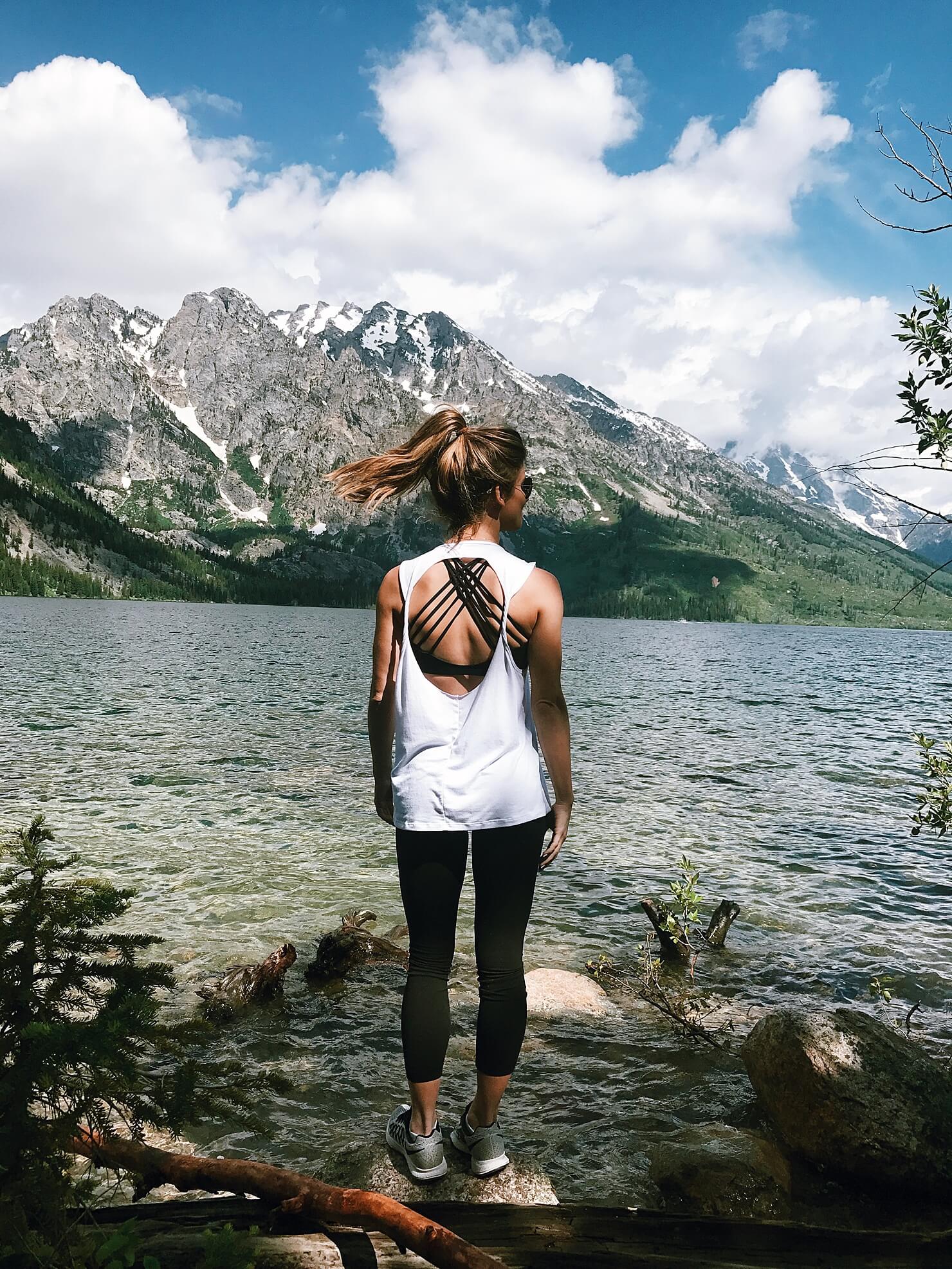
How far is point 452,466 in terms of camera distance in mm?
4738

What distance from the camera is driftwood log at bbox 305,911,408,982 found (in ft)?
32.7

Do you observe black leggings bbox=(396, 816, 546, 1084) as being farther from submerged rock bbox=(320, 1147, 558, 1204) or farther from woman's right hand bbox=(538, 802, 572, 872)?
submerged rock bbox=(320, 1147, 558, 1204)

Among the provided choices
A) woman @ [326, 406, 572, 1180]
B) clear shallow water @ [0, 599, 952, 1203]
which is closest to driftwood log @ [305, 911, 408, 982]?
clear shallow water @ [0, 599, 952, 1203]

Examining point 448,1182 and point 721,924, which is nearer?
point 448,1182

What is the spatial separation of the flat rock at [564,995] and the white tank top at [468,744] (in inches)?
221

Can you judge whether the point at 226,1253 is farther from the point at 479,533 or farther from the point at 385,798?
the point at 479,533

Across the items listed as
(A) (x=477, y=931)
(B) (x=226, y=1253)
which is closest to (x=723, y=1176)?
(A) (x=477, y=931)

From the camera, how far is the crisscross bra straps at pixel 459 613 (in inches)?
178

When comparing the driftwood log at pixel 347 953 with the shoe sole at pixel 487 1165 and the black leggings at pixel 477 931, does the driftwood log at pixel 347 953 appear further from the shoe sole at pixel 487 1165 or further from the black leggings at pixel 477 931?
the black leggings at pixel 477 931

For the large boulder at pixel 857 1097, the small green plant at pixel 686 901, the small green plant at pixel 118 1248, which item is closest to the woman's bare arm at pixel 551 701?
the small green plant at pixel 118 1248

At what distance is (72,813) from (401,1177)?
52.1ft

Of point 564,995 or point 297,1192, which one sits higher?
point 297,1192

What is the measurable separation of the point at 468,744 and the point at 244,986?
6373 mm

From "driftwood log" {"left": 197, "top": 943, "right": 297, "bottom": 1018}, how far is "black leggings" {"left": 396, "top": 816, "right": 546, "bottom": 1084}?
496cm
